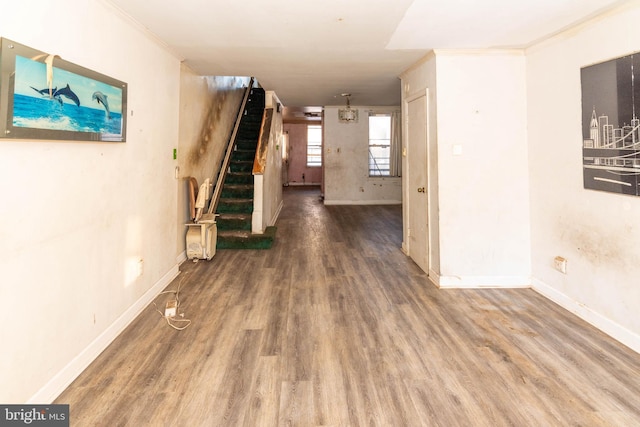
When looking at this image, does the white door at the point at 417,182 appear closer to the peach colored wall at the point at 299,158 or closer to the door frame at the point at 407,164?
the door frame at the point at 407,164

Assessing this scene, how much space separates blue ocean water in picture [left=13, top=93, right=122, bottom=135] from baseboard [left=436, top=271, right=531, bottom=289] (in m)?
3.35

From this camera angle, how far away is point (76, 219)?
82.2 inches

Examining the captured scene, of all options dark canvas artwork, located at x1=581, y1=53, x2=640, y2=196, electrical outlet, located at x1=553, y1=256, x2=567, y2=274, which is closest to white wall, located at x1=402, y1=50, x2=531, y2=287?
electrical outlet, located at x1=553, y1=256, x2=567, y2=274

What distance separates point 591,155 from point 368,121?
22.4ft

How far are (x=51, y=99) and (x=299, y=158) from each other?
13.2m

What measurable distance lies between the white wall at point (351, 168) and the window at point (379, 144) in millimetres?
148

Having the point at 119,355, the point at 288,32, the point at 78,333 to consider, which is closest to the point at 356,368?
the point at 119,355

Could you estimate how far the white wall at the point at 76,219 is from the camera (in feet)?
5.33

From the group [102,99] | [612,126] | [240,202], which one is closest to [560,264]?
[612,126]

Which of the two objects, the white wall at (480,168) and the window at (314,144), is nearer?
the white wall at (480,168)

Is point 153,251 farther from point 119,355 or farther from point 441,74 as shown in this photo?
point 441,74

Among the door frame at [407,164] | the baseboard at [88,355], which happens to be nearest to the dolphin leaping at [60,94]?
the baseboard at [88,355]

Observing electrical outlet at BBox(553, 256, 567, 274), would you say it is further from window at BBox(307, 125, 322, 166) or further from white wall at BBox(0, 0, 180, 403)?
window at BBox(307, 125, 322, 166)

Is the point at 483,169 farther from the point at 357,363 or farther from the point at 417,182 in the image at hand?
the point at 357,363
